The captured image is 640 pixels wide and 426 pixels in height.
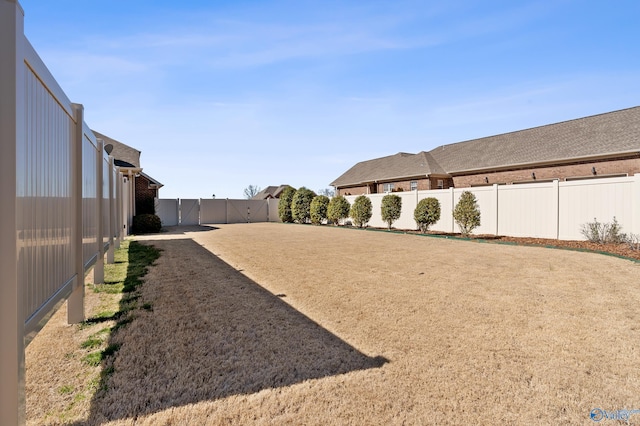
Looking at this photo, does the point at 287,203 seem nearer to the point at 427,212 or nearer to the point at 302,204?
the point at 302,204

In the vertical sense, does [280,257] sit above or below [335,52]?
below

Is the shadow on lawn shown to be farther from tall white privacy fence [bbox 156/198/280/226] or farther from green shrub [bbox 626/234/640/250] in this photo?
tall white privacy fence [bbox 156/198/280/226]

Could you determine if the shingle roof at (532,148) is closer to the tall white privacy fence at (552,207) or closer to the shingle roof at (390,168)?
the shingle roof at (390,168)

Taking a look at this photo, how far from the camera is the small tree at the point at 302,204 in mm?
27469

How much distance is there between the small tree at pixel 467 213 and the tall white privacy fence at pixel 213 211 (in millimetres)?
19537

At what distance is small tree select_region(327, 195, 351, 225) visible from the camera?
2362cm

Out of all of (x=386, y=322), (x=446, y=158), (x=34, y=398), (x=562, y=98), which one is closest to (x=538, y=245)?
(x=562, y=98)

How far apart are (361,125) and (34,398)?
16.8 meters

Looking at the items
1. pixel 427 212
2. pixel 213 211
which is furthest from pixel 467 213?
pixel 213 211

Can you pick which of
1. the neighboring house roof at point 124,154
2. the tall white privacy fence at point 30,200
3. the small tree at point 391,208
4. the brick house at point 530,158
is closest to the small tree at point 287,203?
the brick house at point 530,158

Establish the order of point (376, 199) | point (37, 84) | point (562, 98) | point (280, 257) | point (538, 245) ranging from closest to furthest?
1. point (37, 84)
2. point (280, 257)
3. point (538, 245)
4. point (562, 98)
5. point (376, 199)

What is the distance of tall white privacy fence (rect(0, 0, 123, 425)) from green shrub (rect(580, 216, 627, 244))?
562 inches

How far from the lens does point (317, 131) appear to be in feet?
58.9

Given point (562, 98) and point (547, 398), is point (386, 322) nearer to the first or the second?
point (547, 398)
